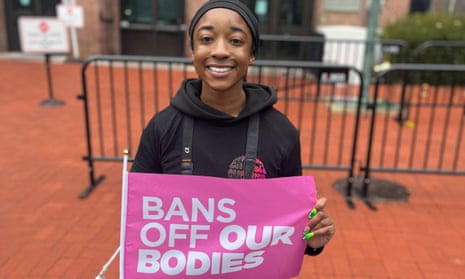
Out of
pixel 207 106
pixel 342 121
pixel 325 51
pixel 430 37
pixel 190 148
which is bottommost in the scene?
pixel 342 121

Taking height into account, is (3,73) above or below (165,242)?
below

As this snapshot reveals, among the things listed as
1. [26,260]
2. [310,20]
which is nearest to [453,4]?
[310,20]

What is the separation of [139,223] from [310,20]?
12370 millimetres

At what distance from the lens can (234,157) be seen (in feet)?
5.74

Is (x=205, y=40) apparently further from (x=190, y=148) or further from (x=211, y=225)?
(x=211, y=225)

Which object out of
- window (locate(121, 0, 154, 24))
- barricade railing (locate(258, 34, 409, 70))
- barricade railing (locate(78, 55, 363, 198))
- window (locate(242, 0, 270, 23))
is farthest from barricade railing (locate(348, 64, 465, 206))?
window (locate(121, 0, 154, 24))

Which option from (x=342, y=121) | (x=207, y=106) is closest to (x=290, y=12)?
(x=342, y=121)

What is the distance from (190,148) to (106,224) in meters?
2.75

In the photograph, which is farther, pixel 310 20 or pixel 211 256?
pixel 310 20

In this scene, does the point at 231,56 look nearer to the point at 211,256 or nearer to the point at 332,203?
the point at 211,256

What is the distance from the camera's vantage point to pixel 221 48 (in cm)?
162

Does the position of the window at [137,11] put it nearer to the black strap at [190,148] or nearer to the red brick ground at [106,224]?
the red brick ground at [106,224]

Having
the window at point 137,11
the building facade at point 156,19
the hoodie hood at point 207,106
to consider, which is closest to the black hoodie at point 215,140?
the hoodie hood at point 207,106

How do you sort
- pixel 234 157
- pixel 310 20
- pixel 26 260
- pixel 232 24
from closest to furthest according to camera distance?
pixel 232 24
pixel 234 157
pixel 26 260
pixel 310 20
